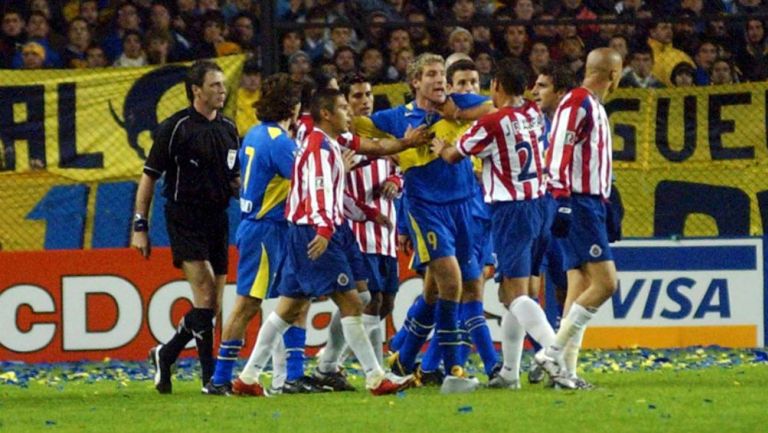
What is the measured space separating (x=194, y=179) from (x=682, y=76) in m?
6.49

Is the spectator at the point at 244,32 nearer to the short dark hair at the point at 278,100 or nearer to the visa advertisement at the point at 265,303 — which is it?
the visa advertisement at the point at 265,303

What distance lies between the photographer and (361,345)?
10.9 metres

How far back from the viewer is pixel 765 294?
51.9 ft

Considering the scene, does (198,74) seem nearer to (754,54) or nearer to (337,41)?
(337,41)

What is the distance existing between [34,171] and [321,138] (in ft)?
19.3

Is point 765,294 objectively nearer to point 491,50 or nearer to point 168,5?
point 491,50

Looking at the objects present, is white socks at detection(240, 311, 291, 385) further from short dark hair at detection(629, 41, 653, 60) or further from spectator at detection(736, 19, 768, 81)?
spectator at detection(736, 19, 768, 81)

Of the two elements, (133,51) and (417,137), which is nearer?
(417,137)

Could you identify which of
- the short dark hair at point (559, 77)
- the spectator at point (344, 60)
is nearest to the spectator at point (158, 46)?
the spectator at point (344, 60)

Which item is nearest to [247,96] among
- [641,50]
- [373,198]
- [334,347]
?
[641,50]

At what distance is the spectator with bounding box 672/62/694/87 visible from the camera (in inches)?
674

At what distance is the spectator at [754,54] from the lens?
57.1ft

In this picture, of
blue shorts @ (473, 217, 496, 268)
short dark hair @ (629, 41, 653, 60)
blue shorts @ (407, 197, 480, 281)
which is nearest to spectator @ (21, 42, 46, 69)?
short dark hair @ (629, 41, 653, 60)

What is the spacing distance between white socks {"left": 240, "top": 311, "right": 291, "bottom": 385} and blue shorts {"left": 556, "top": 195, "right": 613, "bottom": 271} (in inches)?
66.6
